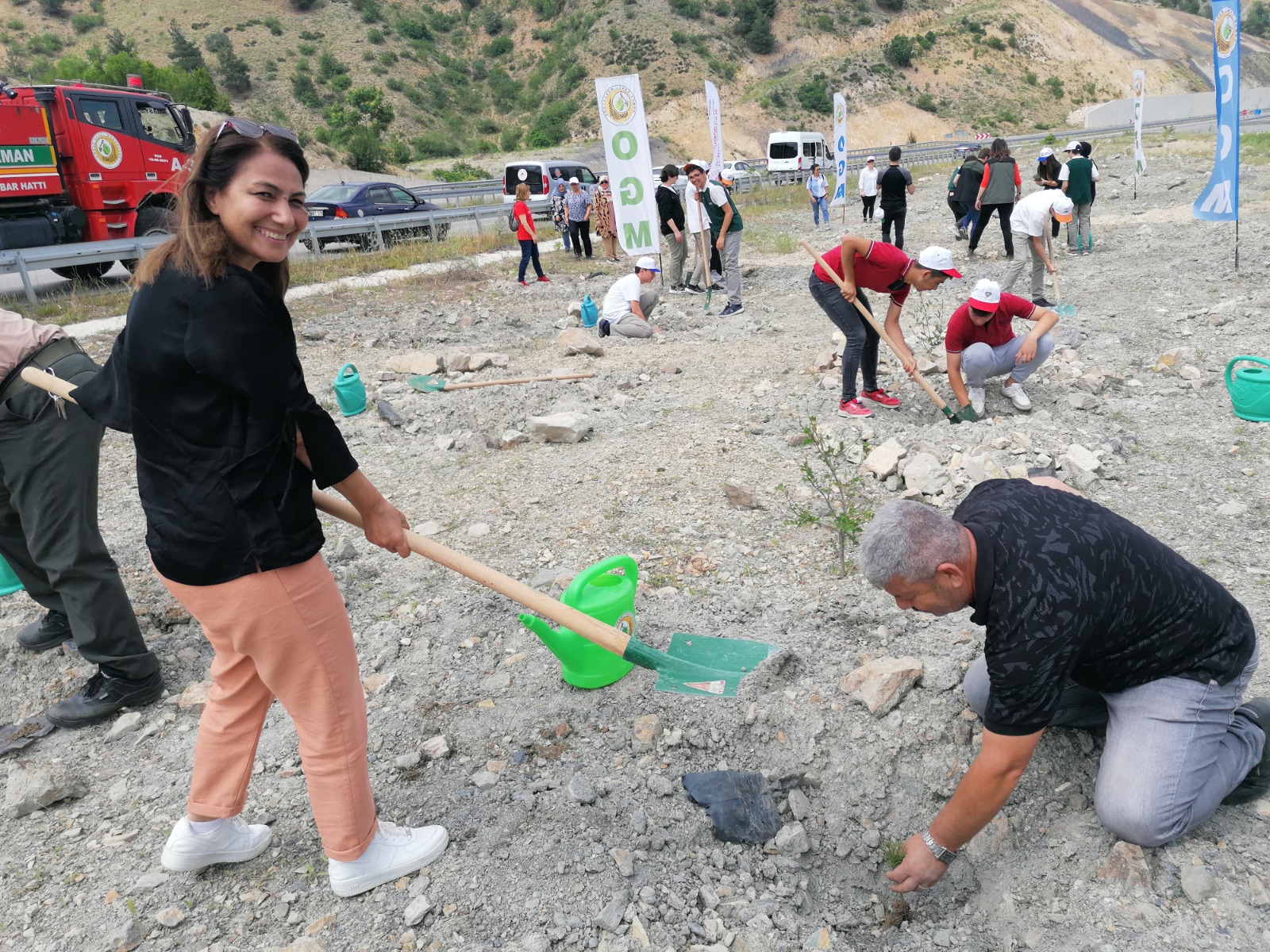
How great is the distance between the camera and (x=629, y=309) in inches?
320

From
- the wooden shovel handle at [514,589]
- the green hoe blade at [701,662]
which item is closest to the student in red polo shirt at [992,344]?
the green hoe blade at [701,662]

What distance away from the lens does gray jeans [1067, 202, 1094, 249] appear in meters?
9.57

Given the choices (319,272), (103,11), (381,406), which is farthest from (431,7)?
(381,406)

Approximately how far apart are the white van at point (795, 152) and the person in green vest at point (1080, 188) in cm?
1540

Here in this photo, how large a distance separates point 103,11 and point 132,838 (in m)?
68.9

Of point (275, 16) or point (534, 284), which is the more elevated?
point (275, 16)

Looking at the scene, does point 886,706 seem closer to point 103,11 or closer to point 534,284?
point 534,284

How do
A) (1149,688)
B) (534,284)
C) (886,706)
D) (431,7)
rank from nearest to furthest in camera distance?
1. (1149,688)
2. (886,706)
3. (534,284)
4. (431,7)

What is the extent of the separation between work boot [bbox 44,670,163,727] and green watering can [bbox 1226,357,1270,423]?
5218mm

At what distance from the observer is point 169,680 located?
10.0 feet

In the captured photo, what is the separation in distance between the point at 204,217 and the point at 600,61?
57.2 meters

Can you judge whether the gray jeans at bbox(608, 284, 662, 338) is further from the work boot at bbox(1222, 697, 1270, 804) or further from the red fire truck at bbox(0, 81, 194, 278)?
the red fire truck at bbox(0, 81, 194, 278)

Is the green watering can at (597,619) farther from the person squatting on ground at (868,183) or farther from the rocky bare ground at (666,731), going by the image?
the person squatting on ground at (868,183)

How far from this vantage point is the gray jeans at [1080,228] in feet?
31.4
